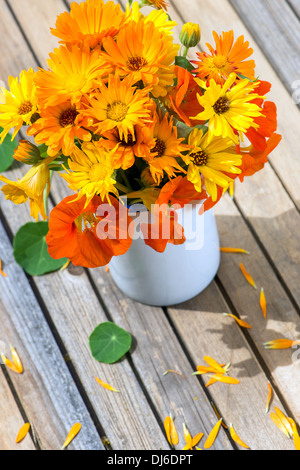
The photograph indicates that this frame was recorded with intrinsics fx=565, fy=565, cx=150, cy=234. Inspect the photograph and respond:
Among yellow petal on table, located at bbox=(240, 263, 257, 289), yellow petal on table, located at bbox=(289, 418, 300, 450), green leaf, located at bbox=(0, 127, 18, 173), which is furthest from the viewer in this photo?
green leaf, located at bbox=(0, 127, 18, 173)

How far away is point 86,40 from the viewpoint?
1.76ft

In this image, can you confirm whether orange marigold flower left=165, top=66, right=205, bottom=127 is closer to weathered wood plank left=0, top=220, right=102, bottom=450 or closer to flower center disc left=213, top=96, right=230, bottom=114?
flower center disc left=213, top=96, right=230, bottom=114

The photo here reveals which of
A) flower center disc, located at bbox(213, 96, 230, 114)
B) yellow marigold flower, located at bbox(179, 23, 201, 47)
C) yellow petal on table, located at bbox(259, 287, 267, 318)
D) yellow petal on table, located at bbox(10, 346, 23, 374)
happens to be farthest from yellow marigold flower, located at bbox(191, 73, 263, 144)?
yellow petal on table, located at bbox(10, 346, 23, 374)

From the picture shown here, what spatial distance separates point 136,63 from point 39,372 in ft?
2.04

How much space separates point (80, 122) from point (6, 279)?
584 mm

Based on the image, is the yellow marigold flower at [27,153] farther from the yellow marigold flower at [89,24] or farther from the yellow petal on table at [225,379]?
the yellow petal on table at [225,379]

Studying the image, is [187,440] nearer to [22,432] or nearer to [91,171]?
[22,432]

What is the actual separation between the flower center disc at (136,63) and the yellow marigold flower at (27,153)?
0.14 metres

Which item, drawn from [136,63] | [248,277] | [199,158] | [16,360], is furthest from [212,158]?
[16,360]

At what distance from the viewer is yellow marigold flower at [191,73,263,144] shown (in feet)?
1.75

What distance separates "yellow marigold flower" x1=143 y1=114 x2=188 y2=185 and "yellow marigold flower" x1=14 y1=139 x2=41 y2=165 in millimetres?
132

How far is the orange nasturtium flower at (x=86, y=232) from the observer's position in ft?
1.96

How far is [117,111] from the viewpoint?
0.53 meters
